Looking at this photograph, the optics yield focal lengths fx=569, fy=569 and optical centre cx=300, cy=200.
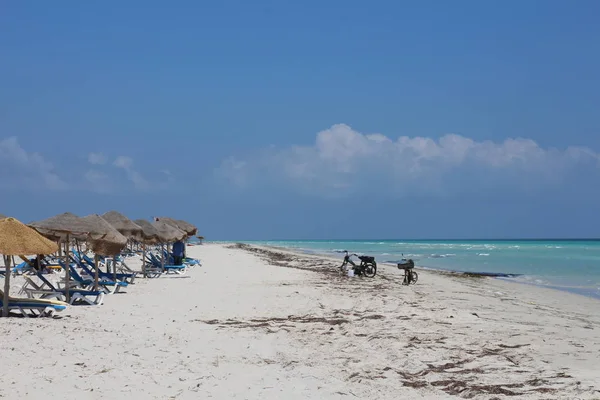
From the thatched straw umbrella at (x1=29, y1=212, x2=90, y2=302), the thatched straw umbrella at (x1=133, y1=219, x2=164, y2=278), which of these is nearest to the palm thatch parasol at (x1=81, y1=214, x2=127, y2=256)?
the thatched straw umbrella at (x1=29, y1=212, x2=90, y2=302)

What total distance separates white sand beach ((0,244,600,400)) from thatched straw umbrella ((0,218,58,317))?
1.04 m

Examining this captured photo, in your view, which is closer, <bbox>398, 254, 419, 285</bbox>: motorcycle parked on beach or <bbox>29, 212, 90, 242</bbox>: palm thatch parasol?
<bbox>29, 212, 90, 242</bbox>: palm thatch parasol

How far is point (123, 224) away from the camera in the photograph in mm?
16516

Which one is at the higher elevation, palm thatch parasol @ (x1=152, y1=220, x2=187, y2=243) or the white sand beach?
palm thatch parasol @ (x1=152, y1=220, x2=187, y2=243)

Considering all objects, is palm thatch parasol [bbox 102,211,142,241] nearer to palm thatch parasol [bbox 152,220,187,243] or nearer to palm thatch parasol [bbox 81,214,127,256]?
palm thatch parasol [bbox 152,220,187,243]

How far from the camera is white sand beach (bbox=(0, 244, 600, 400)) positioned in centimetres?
582

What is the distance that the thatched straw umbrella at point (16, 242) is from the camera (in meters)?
9.12

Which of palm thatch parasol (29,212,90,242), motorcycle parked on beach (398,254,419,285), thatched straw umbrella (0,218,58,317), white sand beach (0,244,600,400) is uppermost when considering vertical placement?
palm thatch parasol (29,212,90,242)

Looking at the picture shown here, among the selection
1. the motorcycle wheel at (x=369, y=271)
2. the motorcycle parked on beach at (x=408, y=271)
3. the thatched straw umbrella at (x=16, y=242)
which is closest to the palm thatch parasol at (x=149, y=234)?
the thatched straw umbrella at (x=16, y=242)

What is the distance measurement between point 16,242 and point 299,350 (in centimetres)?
503

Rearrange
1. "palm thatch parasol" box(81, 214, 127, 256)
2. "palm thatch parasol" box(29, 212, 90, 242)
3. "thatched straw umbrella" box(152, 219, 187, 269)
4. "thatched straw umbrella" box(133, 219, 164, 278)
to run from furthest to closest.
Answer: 1. "thatched straw umbrella" box(152, 219, 187, 269)
2. "thatched straw umbrella" box(133, 219, 164, 278)
3. "palm thatch parasol" box(81, 214, 127, 256)
4. "palm thatch parasol" box(29, 212, 90, 242)

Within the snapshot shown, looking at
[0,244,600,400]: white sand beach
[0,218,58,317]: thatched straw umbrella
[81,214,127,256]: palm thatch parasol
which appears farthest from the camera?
[81,214,127,256]: palm thatch parasol

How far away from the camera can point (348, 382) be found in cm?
618

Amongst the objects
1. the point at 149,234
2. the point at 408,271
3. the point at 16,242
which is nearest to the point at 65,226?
the point at 16,242
